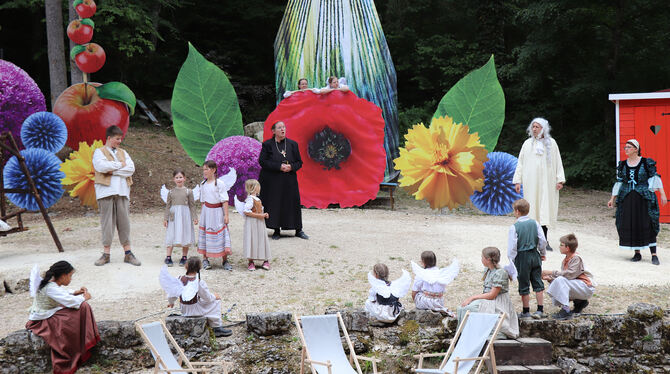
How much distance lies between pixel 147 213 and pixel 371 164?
3.79 metres

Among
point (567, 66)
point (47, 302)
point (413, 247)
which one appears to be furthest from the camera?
point (567, 66)

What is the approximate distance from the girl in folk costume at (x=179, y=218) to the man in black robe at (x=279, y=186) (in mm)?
1254

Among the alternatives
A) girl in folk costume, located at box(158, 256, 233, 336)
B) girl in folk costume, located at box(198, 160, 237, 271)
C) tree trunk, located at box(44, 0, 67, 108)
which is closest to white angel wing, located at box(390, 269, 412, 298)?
girl in folk costume, located at box(158, 256, 233, 336)

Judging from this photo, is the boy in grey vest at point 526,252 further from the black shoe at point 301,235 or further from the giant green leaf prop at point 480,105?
the giant green leaf prop at point 480,105

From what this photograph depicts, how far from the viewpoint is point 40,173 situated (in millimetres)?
7996

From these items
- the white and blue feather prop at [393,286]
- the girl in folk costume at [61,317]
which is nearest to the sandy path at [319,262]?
the white and blue feather prop at [393,286]

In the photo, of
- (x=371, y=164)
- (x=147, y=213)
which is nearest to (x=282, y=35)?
(x=371, y=164)

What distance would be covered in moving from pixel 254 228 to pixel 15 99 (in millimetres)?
4642

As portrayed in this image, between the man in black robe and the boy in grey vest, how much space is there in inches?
130

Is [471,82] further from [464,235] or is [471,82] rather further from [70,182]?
[70,182]

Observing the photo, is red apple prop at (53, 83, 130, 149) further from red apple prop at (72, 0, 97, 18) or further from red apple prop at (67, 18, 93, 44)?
red apple prop at (72, 0, 97, 18)

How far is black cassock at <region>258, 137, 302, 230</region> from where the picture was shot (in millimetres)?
7859

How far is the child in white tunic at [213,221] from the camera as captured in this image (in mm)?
6629

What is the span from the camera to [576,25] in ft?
47.4
